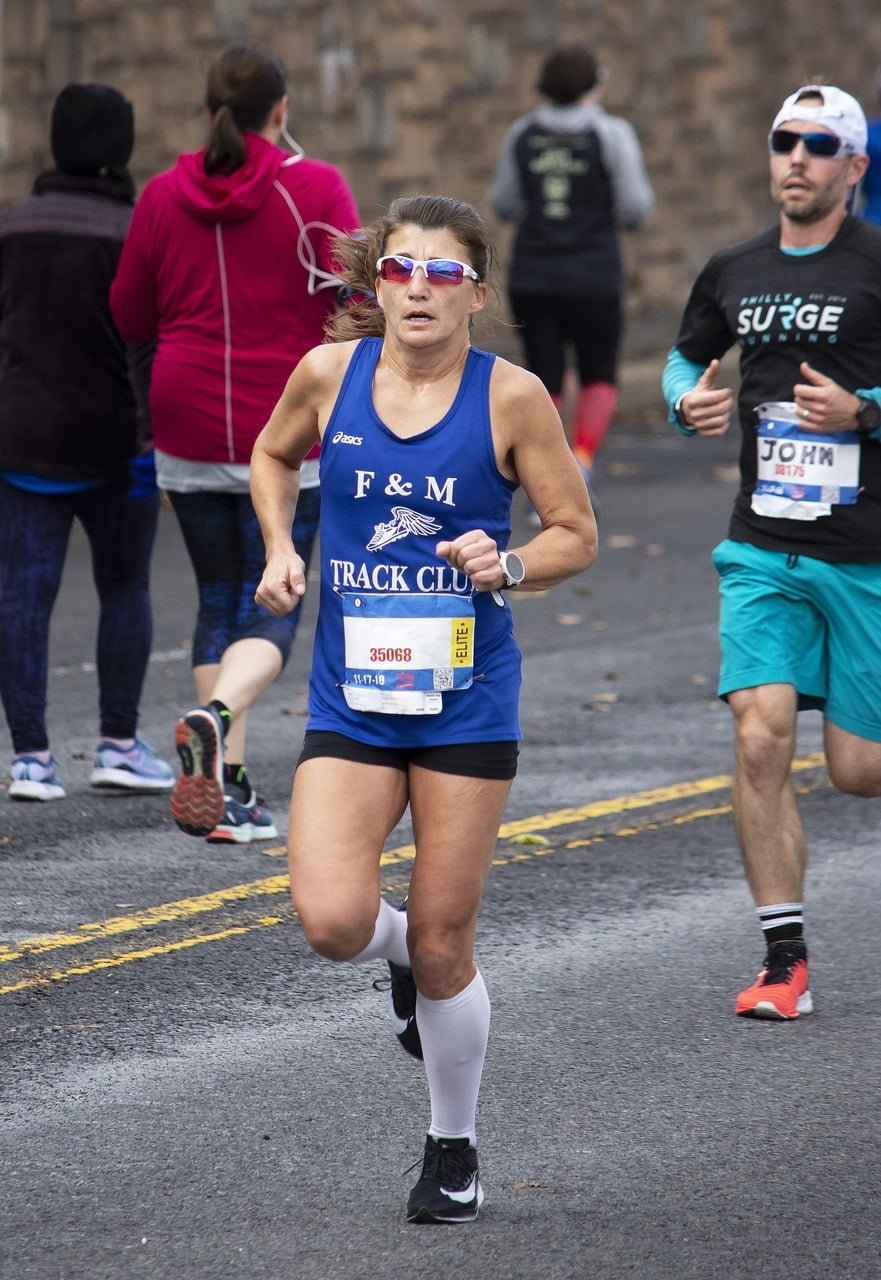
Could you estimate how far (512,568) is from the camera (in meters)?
4.38

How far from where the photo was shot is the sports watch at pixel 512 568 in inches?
171

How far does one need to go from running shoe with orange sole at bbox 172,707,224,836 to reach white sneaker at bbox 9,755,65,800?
1.38 m

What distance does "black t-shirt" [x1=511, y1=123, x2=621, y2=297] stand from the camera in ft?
43.6

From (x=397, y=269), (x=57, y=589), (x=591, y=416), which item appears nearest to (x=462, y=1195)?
(x=397, y=269)

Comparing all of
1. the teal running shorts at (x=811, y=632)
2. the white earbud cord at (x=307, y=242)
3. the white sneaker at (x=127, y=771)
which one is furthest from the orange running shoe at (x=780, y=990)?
the white sneaker at (x=127, y=771)

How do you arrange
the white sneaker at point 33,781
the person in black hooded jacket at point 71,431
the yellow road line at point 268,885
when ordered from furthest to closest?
the white sneaker at point 33,781
the person in black hooded jacket at point 71,431
the yellow road line at point 268,885

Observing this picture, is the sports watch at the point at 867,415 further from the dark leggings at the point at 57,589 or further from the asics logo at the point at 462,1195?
the dark leggings at the point at 57,589

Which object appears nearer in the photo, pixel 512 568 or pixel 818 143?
pixel 512 568

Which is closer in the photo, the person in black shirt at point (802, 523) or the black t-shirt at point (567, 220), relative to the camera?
the person in black shirt at point (802, 523)

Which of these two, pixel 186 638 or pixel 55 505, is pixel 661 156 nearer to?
pixel 186 638

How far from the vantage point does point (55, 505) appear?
7711mm

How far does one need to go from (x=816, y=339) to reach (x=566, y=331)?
7788mm

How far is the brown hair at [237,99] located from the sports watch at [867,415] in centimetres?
219

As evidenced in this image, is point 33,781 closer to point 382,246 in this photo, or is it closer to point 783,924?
point 783,924
